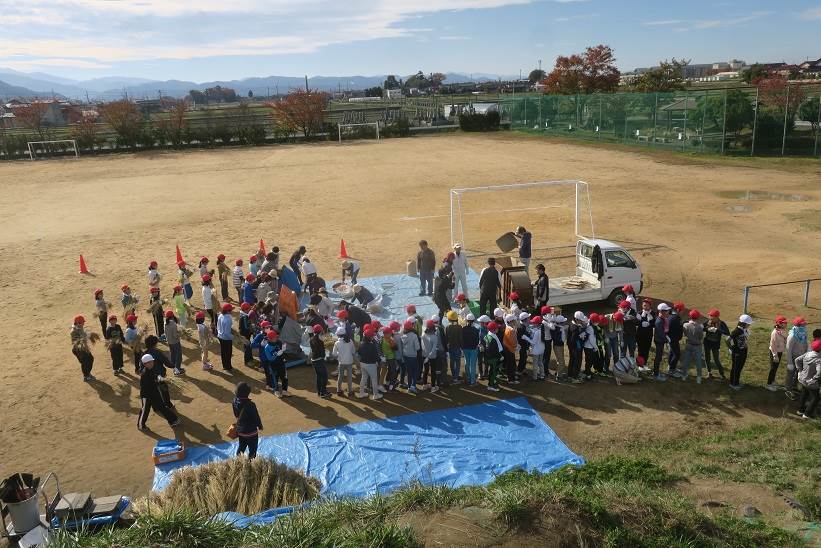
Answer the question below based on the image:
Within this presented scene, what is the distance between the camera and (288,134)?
56.3 m

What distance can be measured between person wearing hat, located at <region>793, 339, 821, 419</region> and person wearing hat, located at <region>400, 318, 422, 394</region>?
21.5ft

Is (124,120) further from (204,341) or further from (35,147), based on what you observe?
(204,341)

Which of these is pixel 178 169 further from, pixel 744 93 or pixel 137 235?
pixel 744 93

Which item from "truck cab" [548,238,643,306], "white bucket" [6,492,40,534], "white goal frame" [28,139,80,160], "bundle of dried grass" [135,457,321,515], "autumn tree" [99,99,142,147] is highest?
"autumn tree" [99,99,142,147]

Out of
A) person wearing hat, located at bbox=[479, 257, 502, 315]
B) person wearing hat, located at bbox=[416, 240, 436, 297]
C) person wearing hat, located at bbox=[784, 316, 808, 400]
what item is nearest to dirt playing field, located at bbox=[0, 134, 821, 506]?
person wearing hat, located at bbox=[784, 316, 808, 400]

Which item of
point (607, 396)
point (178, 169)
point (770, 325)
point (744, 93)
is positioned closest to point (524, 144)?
point (744, 93)

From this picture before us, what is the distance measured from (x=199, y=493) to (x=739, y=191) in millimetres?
27443

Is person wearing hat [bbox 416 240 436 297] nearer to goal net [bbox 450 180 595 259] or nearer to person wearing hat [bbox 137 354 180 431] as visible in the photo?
goal net [bbox 450 180 595 259]

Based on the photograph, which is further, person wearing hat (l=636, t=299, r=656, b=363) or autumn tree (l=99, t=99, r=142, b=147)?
autumn tree (l=99, t=99, r=142, b=147)

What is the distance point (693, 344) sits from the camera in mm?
11195

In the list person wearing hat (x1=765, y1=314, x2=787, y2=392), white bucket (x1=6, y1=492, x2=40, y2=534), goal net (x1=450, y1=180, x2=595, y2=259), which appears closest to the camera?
white bucket (x1=6, y1=492, x2=40, y2=534)

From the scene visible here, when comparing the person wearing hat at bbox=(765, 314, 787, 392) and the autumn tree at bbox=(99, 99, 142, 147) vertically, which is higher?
the autumn tree at bbox=(99, 99, 142, 147)

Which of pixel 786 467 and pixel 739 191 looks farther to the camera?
pixel 739 191

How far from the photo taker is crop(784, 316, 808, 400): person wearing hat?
10.7 meters
